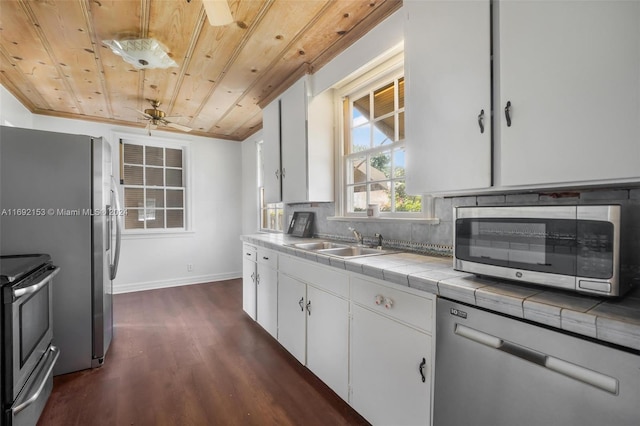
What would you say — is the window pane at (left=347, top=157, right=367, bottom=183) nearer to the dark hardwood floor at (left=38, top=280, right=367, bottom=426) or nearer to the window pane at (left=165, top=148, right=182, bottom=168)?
the dark hardwood floor at (left=38, top=280, right=367, bottom=426)

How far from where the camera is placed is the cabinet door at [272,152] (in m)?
3.27

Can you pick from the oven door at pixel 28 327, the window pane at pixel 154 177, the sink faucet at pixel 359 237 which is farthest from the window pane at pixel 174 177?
the sink faucet at pixel 359 237

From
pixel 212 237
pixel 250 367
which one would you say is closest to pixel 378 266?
pixel 250 367

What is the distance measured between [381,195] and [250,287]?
1741 mm

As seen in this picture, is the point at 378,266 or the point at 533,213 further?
the point at 378,266

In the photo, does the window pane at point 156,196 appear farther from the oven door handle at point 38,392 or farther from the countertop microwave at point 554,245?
the countertop microwave at point 554,245

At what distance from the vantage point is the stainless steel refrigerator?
6.88ft

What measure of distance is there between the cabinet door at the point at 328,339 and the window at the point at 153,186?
3656mm

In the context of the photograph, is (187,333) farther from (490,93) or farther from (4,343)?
(490,93)

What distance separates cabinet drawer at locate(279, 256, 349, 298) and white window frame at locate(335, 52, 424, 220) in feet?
2.27

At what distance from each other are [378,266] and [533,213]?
72 centimetres

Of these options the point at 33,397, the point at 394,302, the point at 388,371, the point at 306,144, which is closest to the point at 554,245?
the point at 394,302

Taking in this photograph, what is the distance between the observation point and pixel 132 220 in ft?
14.8

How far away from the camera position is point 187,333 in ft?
9.71
